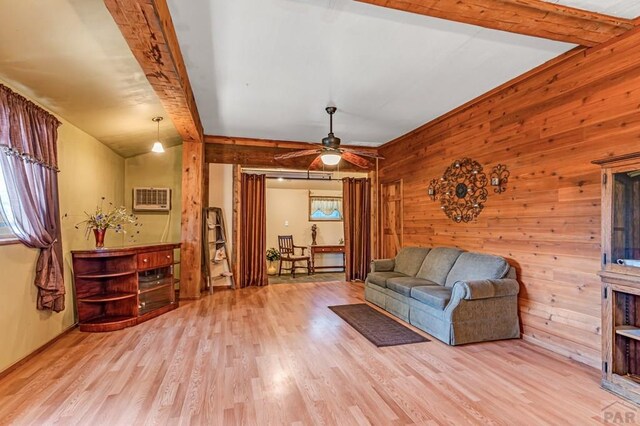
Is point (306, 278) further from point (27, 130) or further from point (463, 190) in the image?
point (27, 130)

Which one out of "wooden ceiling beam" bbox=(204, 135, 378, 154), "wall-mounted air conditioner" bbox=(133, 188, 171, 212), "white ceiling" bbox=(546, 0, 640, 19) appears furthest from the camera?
"wooden ceiling beam" bbox=(204, 135, 378, 154)

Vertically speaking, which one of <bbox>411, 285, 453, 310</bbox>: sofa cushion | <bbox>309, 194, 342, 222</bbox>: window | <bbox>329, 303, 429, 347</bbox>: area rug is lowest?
<bbox>329, 303, 429, 347</bbox>: area rug

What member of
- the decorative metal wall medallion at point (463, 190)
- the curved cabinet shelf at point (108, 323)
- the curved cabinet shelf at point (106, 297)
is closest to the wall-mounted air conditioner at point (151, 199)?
the curved cabinet shelf at point (106, 297)

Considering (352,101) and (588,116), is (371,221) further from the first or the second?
(588,116)

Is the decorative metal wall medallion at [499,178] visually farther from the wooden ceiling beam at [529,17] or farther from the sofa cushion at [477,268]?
the wooden ceiling beam at [529,17]

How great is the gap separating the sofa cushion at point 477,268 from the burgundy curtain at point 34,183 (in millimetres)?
4365

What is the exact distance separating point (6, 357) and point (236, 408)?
2.07m

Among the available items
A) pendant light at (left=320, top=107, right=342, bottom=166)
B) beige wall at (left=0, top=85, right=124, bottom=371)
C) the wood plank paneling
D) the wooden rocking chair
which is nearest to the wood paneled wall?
pendant light at (left=320, top=107, right=342, bottom=166)

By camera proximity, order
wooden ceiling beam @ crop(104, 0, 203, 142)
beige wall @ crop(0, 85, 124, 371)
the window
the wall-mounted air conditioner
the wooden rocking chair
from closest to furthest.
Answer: wooden ceiling beam @ crop(104, 0, 203, 142), beige wall @ crop(0, 85, 124, 371), the wall-mounted air conditioner, the wooden rocking chair, the window

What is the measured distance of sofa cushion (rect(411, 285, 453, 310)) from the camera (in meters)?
3.45

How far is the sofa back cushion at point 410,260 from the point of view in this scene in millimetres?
4849

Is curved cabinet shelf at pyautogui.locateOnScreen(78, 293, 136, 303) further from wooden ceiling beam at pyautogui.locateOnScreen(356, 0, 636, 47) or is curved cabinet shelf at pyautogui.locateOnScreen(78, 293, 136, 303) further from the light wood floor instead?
wooden ceiling beam at pyautogui.locateOnScreen(356, 0, 636, 47)

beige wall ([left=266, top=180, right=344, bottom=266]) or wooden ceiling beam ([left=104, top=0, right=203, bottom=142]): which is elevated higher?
wooden ceiling beam ([left=104, top=0, right=203, bottom=142])

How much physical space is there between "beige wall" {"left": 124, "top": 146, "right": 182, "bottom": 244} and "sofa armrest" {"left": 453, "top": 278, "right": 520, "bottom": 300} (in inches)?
189
